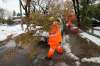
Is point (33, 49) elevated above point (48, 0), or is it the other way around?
point (48, 0)

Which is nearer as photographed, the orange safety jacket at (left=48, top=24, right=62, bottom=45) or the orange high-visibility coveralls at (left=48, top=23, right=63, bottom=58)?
the orange high-visibility coveralls at (left=48, top=23, right=63, bottom=58)

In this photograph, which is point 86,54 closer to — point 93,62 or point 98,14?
point 93,62

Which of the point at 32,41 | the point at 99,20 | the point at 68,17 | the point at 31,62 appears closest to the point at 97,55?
the point at 31,62

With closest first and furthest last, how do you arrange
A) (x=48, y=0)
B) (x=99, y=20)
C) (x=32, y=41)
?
(x=32, y=41)
(x=99, y=20)
(x=48, y=0)

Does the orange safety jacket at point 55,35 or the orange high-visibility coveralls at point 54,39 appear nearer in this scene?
the orange high-visibility coveralls at point 54,39

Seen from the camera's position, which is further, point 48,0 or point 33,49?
point 48,0

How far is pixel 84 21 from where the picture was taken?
2711cm

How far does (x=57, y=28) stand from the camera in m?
10.8

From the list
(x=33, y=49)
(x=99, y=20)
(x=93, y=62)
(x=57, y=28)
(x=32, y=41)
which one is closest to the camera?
(x=93, y=62)

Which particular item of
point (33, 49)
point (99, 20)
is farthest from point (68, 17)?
point (33, 49)

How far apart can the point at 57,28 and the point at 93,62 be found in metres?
2.16

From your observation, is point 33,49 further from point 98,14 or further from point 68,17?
point 98,14

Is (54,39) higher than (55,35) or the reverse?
the reverse

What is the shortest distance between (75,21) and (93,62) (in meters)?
19.0
